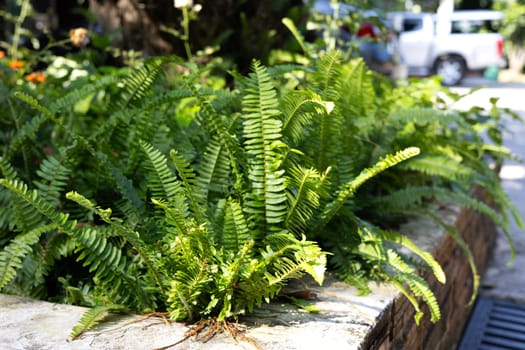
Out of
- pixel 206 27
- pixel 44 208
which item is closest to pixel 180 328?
A: pixel 44 208

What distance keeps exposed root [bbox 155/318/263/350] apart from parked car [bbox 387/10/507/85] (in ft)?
59.0

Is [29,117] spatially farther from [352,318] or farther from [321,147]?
[352,318]

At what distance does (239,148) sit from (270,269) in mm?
407

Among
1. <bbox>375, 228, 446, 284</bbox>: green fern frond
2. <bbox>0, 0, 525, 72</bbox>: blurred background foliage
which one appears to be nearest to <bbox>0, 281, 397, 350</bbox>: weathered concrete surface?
<bbox>375, 228, 446, 284</bbox>: green fern frond

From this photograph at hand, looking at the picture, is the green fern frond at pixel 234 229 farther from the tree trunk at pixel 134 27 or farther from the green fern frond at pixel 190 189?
the tree trunk at pixel 134 27

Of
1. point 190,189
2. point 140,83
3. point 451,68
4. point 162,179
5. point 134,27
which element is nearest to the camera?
point 190,189

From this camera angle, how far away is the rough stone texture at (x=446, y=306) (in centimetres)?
195

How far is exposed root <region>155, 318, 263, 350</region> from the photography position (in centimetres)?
161

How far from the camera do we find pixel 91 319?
1642mm

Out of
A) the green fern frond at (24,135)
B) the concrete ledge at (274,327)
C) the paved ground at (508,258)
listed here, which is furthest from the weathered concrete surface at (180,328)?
the paved ground at (508,258)

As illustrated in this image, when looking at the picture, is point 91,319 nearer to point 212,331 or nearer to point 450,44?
point 212,331

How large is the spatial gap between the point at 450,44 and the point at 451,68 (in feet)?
2.34

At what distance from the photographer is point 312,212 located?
6.49 ft

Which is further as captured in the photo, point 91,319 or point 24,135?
point 24,135
